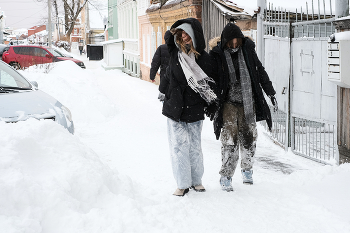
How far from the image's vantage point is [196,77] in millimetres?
4520

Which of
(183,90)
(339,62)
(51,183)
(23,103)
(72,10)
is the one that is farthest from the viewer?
(72,10)

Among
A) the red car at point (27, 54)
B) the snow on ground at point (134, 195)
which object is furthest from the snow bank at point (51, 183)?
the red car at point (27, 54)

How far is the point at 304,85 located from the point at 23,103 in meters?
3.97

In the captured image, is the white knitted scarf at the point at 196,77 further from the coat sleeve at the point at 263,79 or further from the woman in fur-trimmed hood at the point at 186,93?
the coat sleeve at the point at 263,79

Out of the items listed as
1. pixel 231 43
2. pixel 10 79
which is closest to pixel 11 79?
pixel 10 79

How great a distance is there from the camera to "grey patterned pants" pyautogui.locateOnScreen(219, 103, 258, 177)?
4859 millimetres

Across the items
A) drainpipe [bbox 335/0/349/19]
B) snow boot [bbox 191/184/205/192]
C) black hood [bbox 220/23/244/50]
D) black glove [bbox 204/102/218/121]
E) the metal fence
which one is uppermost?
drainpipe [bbox 335/0/349/19]

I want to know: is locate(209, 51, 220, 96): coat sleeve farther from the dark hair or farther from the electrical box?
the electrical box

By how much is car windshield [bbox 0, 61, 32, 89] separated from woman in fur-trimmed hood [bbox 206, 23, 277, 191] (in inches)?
126

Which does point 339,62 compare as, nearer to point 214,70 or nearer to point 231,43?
point 231,43

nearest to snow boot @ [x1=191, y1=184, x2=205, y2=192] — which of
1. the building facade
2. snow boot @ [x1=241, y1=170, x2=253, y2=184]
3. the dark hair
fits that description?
snow boot @ [x1=241, y1=170, x2=253, y2=184]

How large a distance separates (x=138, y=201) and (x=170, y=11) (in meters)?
13.2

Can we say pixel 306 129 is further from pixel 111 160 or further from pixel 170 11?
pixel 170 11

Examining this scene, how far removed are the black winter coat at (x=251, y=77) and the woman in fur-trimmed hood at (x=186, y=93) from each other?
110 mm
